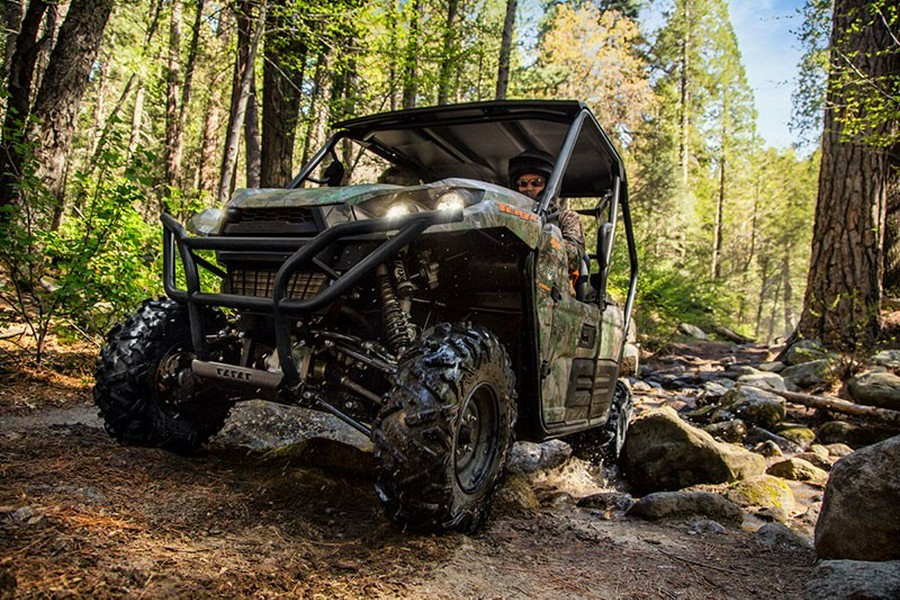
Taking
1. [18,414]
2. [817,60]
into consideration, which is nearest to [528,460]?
[18,414]

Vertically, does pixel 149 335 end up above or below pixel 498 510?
above

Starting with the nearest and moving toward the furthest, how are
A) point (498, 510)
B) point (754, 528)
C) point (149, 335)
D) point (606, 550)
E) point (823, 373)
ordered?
1. point (606, 550)
2. point (149, 335)
3. point (498, 510)
4. point (754, 528)
5. point (823, 373)

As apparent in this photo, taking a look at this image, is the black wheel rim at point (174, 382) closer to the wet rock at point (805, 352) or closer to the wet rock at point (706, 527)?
the wet rock at point (706, 527)

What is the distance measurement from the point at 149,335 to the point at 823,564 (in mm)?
3569

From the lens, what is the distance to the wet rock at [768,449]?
648cm

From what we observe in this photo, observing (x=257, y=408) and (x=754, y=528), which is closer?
(x=754, y=528)

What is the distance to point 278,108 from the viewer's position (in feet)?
32.9

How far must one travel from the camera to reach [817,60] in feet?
34.6

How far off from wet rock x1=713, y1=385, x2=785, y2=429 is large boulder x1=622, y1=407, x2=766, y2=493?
2.25m

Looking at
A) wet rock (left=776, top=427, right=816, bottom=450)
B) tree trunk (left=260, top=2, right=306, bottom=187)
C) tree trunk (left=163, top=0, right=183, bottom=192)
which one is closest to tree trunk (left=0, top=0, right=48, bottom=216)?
tree trunk (left=260, top=2, right=306, bottom=187)

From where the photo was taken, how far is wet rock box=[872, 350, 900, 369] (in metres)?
8.23

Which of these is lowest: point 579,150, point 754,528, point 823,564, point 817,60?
point 754,528

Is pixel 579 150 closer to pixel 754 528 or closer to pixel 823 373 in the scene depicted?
pixel 754 528

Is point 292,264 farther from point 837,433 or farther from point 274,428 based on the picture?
point 837,433
